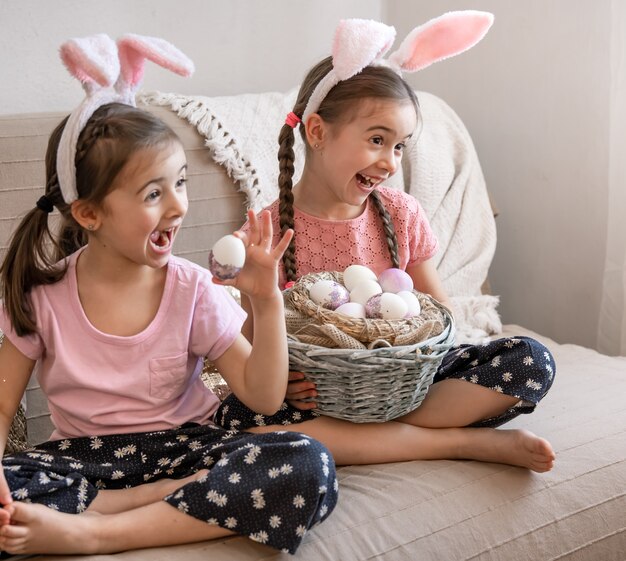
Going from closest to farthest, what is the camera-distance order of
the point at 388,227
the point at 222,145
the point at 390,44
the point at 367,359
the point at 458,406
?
the point at 367,359 < the point at 458,406 < the point at 390,44 < the point at 388,227 < the point at 222,145

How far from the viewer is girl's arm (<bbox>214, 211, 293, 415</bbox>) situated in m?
1.17

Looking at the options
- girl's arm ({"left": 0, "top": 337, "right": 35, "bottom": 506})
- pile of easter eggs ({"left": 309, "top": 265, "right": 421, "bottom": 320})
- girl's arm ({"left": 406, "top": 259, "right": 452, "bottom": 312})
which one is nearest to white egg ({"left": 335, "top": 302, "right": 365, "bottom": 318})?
pile of easter eggs ({"left": 309, "top": 265, "right": 421, "bottom": 320})

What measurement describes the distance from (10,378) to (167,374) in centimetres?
23

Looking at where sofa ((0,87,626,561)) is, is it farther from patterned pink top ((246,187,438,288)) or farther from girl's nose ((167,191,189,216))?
girl's nose ((167,191,189,216))

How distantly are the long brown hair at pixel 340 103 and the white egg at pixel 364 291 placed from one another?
0.20 m

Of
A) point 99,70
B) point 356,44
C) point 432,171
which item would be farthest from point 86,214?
point 432,171

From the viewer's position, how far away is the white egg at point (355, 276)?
4.63 ft

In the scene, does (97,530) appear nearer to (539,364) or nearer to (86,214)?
(86,214)

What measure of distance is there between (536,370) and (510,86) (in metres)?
1.12

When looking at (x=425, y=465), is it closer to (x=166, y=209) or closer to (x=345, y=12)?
(x=166, y=209)

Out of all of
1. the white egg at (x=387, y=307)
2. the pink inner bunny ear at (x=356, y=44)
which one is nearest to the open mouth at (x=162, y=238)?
the white egg at (x=387, y=307)

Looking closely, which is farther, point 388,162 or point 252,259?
point 388,162

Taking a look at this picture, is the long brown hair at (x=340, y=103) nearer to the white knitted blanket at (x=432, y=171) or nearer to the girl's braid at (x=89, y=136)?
the white knitted blanket at (x=432, y=171)

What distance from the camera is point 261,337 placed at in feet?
4.00
